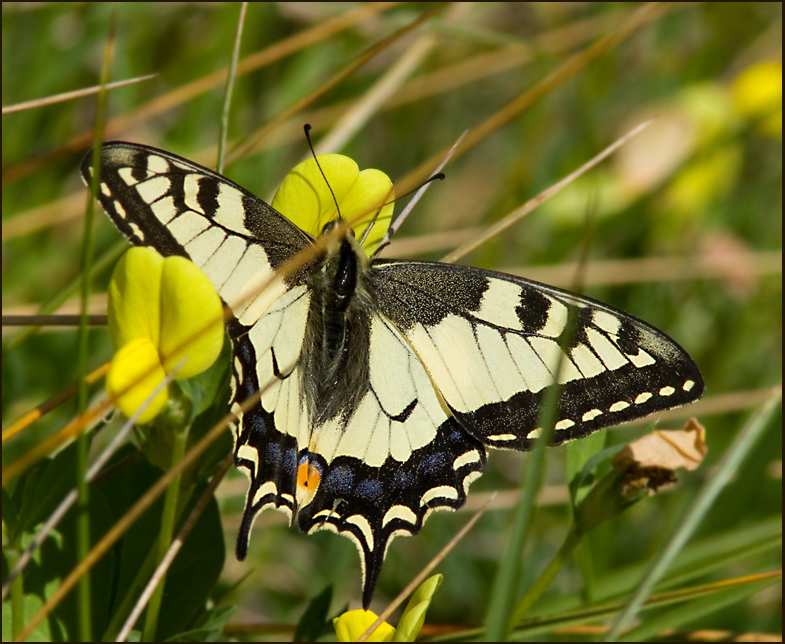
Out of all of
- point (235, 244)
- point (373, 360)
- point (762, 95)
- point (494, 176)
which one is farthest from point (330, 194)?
point (494, 176)

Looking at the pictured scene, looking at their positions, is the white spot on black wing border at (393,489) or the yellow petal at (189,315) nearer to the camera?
the yellow petal at (189,315)

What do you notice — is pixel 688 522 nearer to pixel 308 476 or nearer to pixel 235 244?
pixel 308 476

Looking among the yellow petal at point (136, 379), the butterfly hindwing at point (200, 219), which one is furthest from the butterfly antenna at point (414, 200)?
the yellow petal at point (136, 379)

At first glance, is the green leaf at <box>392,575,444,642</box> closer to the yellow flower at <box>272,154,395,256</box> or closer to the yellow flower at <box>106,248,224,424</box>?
the yellow flower at <box>106,248,224,424</box>

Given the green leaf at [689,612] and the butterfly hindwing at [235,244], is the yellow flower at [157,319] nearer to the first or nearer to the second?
the butterfly hindwing at [235,244]

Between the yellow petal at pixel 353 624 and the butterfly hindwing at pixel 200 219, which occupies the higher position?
the butterfly hindwing at pixel 200 219

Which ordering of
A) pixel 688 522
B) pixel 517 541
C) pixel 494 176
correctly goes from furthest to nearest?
pixel 494 176, pixel 688 522, pixel 517 541

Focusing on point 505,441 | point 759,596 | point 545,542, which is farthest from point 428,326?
point 759,596
